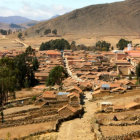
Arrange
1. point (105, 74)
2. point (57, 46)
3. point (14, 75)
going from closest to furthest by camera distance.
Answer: point (14, 75) < point (105, 74) < point (57, 46)

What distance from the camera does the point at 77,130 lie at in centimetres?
1599

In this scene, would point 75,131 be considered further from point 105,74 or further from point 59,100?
point 105,74

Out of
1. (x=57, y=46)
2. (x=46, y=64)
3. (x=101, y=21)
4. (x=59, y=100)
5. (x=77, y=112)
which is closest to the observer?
(x=77, y=112)

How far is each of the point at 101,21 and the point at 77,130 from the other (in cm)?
13570

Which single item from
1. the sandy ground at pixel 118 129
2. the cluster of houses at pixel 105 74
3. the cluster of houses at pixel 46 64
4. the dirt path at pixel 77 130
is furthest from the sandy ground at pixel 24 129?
the cluster of houses at pixel 46 64

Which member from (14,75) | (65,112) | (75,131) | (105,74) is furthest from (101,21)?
(75,131)

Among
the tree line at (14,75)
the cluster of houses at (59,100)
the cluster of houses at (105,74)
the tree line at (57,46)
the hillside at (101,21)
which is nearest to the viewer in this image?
the cluster of houses at (59,100)

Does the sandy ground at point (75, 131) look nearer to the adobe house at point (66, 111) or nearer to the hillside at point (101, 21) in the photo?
the adobe house at point (66, 111)

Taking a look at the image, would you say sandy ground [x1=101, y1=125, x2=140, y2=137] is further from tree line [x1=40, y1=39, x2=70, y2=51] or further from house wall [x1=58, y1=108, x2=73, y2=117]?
tree line [x1=40, y1=39, x2=70, y2=51]

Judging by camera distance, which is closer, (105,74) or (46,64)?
(105,74)

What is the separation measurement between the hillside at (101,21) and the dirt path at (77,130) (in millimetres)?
111497

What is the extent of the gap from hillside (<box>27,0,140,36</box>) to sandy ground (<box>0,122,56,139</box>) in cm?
11252

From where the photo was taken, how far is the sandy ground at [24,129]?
16381 mm

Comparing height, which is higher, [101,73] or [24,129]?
[101,73]
